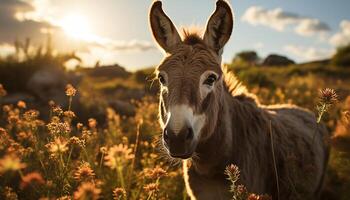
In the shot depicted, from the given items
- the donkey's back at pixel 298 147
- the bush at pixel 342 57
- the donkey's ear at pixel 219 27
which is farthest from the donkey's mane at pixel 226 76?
the bush at pixel 342 57

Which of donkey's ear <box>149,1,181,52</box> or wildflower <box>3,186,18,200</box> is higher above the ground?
donkey's ear <box>149,1,181,52</box>

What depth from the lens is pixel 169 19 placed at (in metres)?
4.57

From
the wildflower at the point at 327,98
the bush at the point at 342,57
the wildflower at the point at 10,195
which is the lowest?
the wildflower at the point at 10,195

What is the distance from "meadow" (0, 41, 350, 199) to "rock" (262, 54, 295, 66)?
30.3 feet

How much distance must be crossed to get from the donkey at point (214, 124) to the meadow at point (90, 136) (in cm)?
40

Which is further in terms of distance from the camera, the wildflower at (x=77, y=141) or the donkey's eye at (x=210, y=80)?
the donkey's eye at (x=210, y=80)

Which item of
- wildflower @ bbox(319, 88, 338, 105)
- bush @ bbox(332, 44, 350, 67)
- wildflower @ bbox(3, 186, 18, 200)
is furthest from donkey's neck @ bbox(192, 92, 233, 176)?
bush @ bbox(332, 44, 350, 67)

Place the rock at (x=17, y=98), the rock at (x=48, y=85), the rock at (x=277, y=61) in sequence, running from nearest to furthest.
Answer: the rock at (x=17, y=98), the rock at (x=48, y=85), the rock at (x=277, y=61)

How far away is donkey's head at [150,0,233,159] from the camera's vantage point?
338 cm

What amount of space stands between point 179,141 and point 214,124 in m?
0.98

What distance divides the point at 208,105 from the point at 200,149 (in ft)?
1.87

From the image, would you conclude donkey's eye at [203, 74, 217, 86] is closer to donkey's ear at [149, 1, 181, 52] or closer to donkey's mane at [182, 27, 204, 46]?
donkey's mane at [182, 27, 204, 46]

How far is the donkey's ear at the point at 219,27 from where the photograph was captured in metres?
4.29

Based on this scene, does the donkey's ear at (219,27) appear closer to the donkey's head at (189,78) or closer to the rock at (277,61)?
the donkey's head at (189,78)
